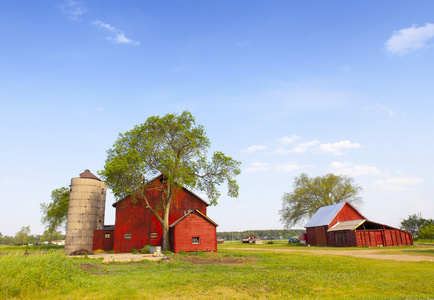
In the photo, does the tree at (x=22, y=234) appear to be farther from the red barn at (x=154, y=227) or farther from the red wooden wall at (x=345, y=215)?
the red wooden wall at (x=345, y=215)

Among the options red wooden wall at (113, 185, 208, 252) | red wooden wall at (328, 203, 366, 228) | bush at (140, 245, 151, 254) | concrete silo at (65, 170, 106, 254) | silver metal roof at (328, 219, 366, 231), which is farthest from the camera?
red wooden wall at (328, 203, 366, 228)

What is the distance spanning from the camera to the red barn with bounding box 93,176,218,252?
37844mm

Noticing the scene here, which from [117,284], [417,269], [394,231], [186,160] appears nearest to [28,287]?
[117,284]

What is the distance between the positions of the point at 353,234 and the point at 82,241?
38.1m

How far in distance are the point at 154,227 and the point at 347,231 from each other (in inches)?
1125

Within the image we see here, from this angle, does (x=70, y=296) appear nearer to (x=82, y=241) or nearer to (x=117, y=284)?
(x=117, y=284)

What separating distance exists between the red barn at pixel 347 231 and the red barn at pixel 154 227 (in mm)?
20860

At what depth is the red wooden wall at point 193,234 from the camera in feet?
122

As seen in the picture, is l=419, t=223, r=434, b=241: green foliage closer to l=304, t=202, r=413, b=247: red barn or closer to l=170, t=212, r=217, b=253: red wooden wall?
l=304, t=202, r=413, b=247: red barn

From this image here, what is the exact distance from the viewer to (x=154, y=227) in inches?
1619

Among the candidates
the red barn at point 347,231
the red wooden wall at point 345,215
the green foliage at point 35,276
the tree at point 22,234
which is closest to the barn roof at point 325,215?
the red barn at point 347,231

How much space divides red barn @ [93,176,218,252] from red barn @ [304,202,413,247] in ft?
68.4

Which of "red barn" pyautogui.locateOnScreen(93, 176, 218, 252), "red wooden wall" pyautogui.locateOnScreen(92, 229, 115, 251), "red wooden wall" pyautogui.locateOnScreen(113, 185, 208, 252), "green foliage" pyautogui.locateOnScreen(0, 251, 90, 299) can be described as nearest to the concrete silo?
"red wooden wall" pyautogui.locateOnScreen(92, 229, 115, 251)

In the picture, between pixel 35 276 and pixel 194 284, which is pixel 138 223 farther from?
pixel 35 276
